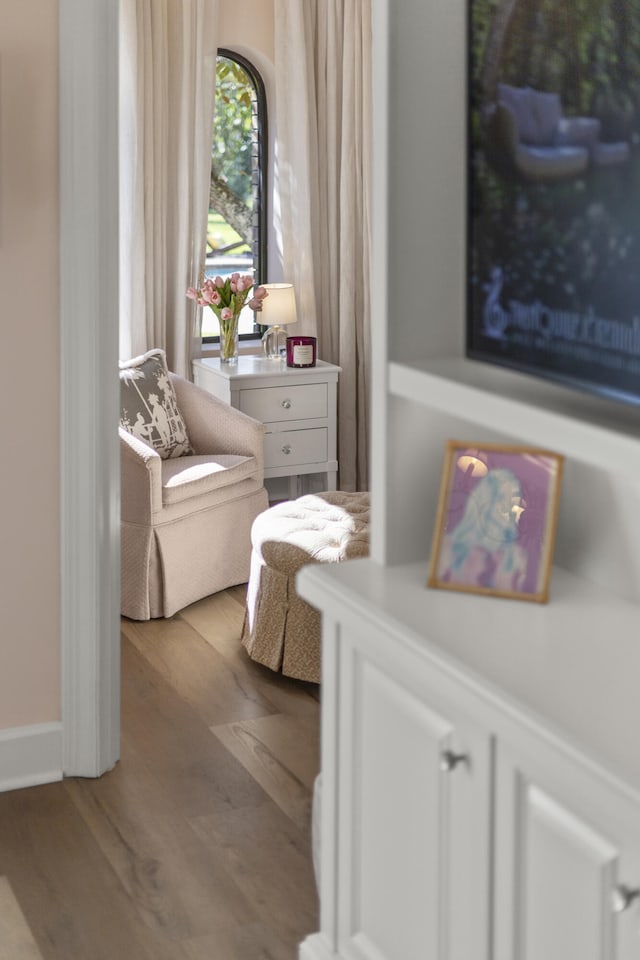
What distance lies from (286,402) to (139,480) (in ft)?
4.45

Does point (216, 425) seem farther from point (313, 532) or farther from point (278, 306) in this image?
point (313, 532)

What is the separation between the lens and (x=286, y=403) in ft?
18.8

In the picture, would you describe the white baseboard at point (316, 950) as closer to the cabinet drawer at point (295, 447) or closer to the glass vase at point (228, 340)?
the cabinet drawer at point (295, 447)

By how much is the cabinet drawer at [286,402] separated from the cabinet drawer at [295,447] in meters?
0.08

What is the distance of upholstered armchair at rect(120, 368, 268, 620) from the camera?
4.54 meters

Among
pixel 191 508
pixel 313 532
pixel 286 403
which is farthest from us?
pixel 286 403

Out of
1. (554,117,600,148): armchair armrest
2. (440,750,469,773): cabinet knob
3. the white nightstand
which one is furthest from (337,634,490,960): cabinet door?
the white nightstand

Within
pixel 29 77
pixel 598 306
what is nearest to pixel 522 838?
pixel 598 306

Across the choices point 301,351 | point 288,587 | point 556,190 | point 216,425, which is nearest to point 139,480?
point 216,425

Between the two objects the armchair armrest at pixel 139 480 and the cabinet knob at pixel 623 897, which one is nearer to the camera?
the cabinet knob at pixel 623 897

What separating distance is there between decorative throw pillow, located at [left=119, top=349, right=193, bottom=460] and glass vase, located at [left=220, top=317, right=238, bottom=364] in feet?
2.04

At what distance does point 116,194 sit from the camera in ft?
10.3

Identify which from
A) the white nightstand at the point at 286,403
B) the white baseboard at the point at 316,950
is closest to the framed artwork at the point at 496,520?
the white baseboard at the point at 316,950

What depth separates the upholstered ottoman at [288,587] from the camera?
158 inches
